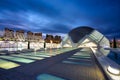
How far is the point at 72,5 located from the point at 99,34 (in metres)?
14.4

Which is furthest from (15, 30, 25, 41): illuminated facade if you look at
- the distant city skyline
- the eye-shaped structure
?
the eye-shaped structure

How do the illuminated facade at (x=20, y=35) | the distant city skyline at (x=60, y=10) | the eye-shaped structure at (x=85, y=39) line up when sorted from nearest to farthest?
Answer: the illuminated facade at (x=20, y=35) → the distant city skyline at (x=60, y=10) → the eye-shaped structure at (x=85, y=39)

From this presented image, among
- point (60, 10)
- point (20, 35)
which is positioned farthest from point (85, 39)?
point (20, 35)

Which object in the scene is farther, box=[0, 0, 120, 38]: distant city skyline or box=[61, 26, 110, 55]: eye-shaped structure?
box=[61, 26, 110, 55]: eye-shaped structure

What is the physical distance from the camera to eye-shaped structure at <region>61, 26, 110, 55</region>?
3469 centimetres

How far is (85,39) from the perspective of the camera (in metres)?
36.3

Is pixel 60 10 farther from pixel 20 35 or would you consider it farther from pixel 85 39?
pixel 20 35

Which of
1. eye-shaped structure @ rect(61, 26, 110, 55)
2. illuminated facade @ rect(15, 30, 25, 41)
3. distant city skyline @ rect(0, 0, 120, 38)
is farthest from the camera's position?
eye-shaped structure @ rect(61, 26, 110, 55)

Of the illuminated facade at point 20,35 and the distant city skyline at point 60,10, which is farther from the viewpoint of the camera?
the distant city skyline at point 60,10

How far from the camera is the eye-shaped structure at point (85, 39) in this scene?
114ft

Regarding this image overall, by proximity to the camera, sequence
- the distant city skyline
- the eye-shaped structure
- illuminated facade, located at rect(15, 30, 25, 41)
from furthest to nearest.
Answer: the eye-shaped structure
the distant city skyline
illuminated facade, located at rect(15, 30, 25, 41)

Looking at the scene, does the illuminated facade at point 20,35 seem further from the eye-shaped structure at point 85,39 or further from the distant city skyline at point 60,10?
the eye-shaped structure at point 85,39

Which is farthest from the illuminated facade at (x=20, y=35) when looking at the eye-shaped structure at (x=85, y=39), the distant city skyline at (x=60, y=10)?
the eye-shaped structure at (x=85, y=39)

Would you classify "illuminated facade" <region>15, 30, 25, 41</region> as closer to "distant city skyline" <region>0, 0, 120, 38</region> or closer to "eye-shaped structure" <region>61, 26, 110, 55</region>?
"distant city skyline" <region>0, 0, 120, 38</region>
